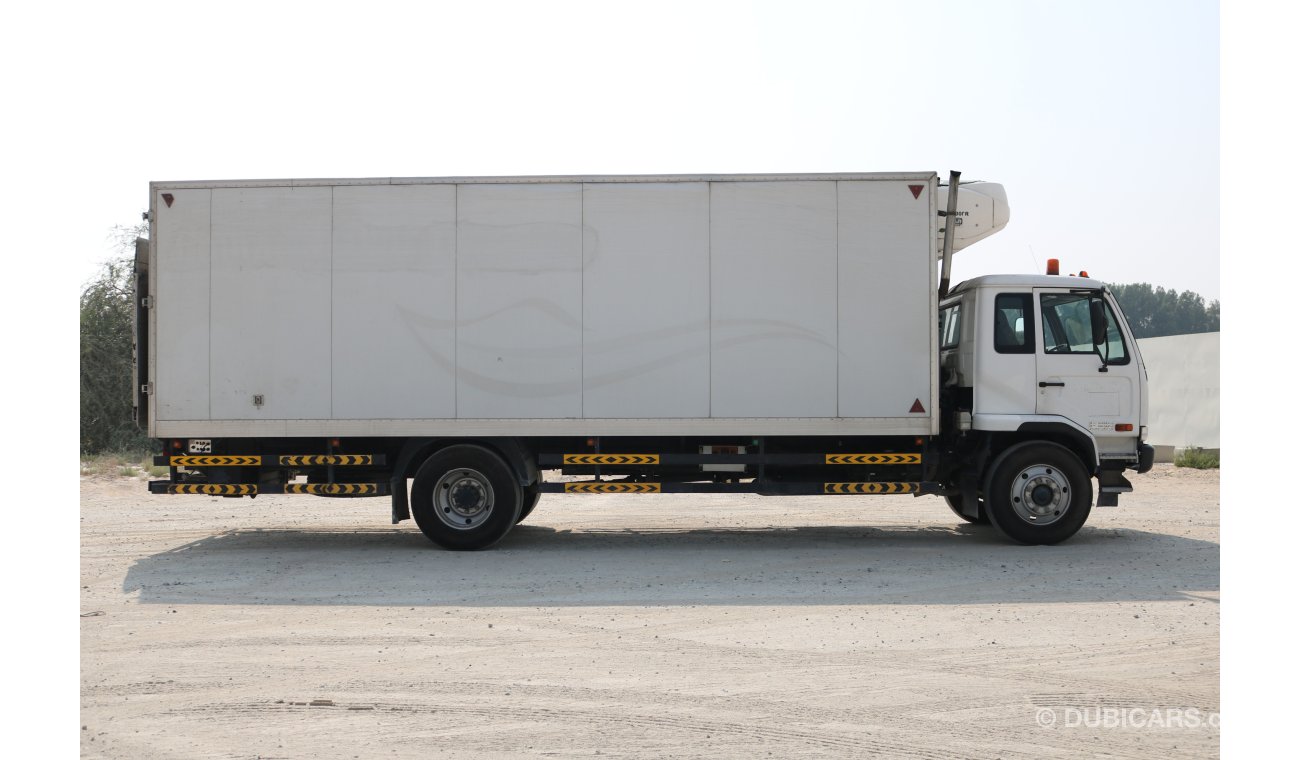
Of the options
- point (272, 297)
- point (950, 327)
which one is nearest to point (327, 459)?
point (272, 297)

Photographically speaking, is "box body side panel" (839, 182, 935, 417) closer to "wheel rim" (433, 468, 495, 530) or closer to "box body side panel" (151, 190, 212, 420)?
"wheel rim" (433, 468, 495, 530)

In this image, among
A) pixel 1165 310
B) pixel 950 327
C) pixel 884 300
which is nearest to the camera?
pixel 884 300

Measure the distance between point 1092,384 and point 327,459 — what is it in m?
8.05

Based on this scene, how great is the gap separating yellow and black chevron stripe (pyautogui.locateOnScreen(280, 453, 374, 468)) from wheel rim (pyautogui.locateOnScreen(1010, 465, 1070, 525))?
6793 mm

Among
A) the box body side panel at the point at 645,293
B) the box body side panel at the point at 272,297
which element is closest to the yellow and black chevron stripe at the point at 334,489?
the box body side panel at the point at 272,297

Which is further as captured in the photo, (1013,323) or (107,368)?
(107,368)

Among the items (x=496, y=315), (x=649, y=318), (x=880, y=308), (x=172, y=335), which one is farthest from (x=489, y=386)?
(x=880, y=308)

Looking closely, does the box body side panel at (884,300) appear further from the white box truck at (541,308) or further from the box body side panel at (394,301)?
the box body side panel at (394,301)

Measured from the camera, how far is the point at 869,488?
979cm

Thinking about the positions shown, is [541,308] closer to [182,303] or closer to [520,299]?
[520,299]

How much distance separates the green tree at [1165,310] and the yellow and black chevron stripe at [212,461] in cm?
6562

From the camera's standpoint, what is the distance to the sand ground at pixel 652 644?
4586 mm

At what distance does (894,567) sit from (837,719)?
4.29 meters

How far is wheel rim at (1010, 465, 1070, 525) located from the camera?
32.1ft
